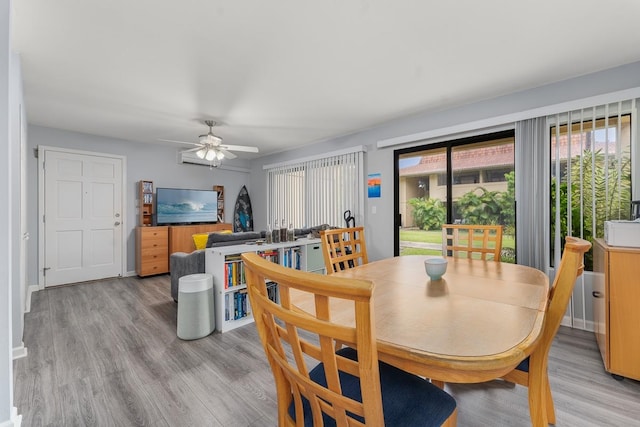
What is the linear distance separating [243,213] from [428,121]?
4378 millimetres

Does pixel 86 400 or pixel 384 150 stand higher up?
pixel 384 150

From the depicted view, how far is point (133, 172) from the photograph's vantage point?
16.3ft

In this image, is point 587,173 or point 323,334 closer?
point 323,334

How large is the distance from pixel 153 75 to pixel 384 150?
9.85 ft

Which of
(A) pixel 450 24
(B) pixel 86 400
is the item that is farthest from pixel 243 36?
(B) pixel 86 400

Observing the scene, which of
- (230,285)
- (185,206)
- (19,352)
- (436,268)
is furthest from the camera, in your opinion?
(185,206)

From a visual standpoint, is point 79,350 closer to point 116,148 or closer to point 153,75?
point 153,75

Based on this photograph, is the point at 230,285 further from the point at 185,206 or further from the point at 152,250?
the point at 185,206

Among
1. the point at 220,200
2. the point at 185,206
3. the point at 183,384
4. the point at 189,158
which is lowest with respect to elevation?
the point at 183,384

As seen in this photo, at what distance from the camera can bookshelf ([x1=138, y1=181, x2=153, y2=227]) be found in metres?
4.95

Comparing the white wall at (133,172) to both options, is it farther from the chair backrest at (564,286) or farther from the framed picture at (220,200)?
the chair backrest at (564,286)

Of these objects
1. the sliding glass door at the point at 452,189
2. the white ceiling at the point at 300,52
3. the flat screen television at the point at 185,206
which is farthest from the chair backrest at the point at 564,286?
the flat screen television at the point at 185,206

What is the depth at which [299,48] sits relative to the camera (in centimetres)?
222

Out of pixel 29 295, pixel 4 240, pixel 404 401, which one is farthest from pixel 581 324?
pixel 29 295
